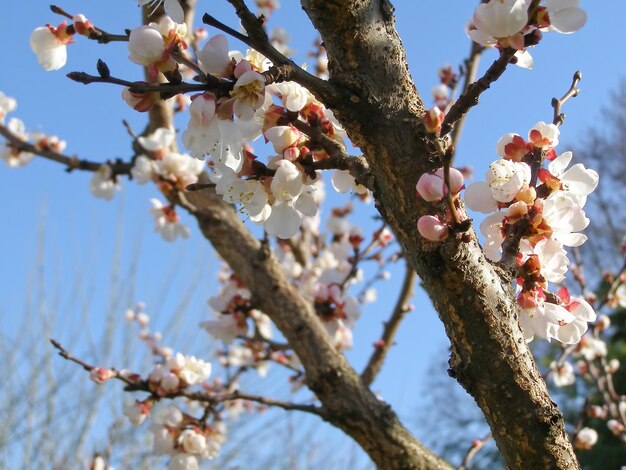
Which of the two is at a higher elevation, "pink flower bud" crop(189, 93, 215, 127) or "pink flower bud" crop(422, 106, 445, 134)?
"pink flower bud" crop(422, 106, 445, 134)

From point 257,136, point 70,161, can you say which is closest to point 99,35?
point 257,136

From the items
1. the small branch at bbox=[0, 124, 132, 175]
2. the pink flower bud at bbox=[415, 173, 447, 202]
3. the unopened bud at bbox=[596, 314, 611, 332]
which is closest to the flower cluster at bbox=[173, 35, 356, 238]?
the pink flower bud at bbox=[415, 173, 447, 202]

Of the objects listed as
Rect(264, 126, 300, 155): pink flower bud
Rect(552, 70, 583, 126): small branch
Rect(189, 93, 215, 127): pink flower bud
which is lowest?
Rect(189, 93, 215, 127): pink flower bud

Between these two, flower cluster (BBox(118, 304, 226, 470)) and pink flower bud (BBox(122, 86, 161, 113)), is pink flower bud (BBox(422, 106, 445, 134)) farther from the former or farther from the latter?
flower cluster (BBox(118, 304, 226, 470))

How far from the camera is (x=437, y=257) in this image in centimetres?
80

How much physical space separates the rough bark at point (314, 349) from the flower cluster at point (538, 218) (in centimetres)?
67

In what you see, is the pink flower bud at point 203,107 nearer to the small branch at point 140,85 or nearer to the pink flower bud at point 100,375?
the small branch at point 140,85

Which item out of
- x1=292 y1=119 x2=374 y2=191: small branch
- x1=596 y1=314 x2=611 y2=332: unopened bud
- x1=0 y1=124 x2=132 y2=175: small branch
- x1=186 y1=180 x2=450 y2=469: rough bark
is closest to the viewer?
x1=292 y1=119 x2=374 y2=191: small branch

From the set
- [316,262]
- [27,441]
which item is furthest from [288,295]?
[27,441]

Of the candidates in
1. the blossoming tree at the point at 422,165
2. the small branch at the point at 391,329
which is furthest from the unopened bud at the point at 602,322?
the blossoming tree at the point at 422,165

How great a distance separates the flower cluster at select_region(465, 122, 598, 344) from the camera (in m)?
0.86

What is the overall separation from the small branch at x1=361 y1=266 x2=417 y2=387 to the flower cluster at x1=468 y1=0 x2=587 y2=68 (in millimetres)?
1397

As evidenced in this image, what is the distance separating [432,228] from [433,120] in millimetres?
130

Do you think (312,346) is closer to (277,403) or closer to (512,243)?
(277,403)
